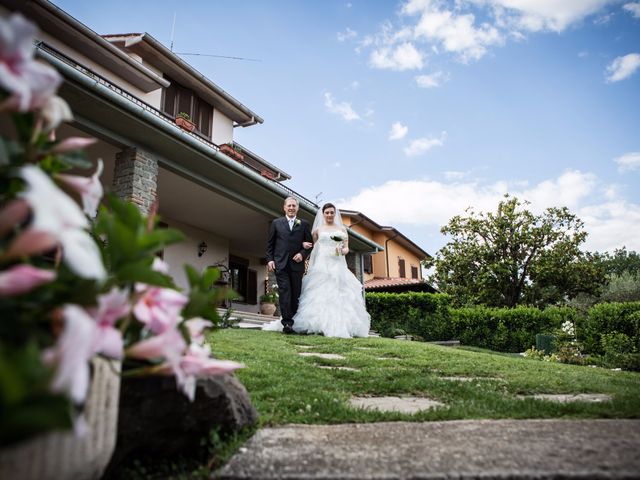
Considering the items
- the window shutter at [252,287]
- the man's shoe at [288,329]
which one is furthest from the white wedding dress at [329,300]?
the window shutter at [252,287]

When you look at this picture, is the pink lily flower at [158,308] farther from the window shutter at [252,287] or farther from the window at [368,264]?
the window at [368,264]

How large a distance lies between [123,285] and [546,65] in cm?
1276

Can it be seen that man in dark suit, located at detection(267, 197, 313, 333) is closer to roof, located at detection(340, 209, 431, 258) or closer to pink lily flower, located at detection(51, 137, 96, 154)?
pink lily flower, located at detection(51, 137, 96, 154)

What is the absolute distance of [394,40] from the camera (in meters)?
14.2

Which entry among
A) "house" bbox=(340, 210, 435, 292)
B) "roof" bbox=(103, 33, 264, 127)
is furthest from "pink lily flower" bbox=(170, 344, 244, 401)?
"house" bbox=(340, 210, 435, 292)

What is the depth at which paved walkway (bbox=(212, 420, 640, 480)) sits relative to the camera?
1152 mm

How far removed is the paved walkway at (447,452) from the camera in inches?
45.4

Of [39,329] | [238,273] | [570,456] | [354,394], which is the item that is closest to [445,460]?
[570,456]

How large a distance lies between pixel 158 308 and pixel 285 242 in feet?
21.0

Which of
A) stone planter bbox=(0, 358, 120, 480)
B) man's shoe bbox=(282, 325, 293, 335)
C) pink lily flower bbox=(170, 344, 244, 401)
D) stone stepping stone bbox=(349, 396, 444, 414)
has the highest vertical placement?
pink lily flower bbox=(170, 344, 244, 401)

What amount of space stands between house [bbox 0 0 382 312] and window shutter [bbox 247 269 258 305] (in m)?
0.04

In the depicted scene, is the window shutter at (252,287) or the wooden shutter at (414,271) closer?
the window shutter at (252,287)

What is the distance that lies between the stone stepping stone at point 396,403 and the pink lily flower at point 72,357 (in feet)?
6.53

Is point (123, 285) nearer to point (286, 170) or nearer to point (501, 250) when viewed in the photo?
point (286, 170)
